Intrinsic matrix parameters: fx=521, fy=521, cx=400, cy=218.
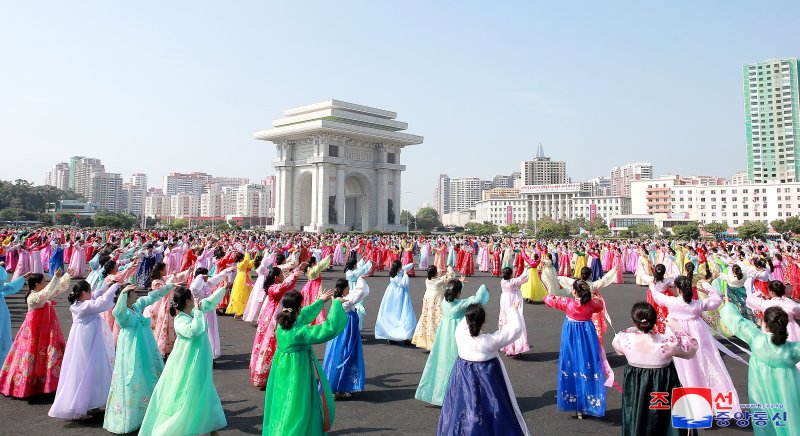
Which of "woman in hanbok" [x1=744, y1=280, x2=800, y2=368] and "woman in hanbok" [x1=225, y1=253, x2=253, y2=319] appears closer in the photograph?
"woman in hanbok" [x1=744, y1=280, x2=800, y2=368]

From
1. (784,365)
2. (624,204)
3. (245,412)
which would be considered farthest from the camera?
(624,204)

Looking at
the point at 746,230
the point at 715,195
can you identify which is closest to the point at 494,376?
the point at 746,230

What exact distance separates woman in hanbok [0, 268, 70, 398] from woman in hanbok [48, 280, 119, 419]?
0.68 metres

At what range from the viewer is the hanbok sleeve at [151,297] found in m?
5.00

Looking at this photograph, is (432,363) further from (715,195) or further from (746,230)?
(715,195)

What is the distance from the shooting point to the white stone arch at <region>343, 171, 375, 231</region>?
59906mm

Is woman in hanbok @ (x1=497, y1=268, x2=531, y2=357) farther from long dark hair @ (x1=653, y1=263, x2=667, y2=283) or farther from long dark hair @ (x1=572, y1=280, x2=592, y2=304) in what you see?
long dark hair @ (x1=572, y1=280, x2=592, y2=304)

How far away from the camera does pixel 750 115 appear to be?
366ft

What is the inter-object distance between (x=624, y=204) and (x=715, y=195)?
2478 cm

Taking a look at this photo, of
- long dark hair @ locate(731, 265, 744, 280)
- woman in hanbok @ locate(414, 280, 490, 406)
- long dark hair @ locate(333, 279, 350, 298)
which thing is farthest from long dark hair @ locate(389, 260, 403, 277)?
long dark hair @ locate(731, 265, 744, 280)

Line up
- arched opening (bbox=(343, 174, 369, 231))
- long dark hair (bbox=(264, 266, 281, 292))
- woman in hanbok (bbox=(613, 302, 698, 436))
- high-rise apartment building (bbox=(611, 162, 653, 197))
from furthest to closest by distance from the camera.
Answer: high-rise apartment building (bbox=(611, 162, 653, 197)) → arched opening (bbox=(343, 174, 369, 231)) → long dark hair (bbox=(264, 266, 281, 292)) → woman in hanbok (bbox=(613, 302, 698, 436))

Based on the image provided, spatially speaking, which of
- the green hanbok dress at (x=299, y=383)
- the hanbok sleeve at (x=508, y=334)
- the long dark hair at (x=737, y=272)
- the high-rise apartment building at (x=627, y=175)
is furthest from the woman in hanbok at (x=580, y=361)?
the high-rise apartment building at (x=627, y=175)

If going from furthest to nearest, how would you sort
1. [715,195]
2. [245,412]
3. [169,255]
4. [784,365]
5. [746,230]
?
[715,195], [746,230], [169,255], [245,412], [784,365]

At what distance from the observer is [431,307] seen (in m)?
7.75
